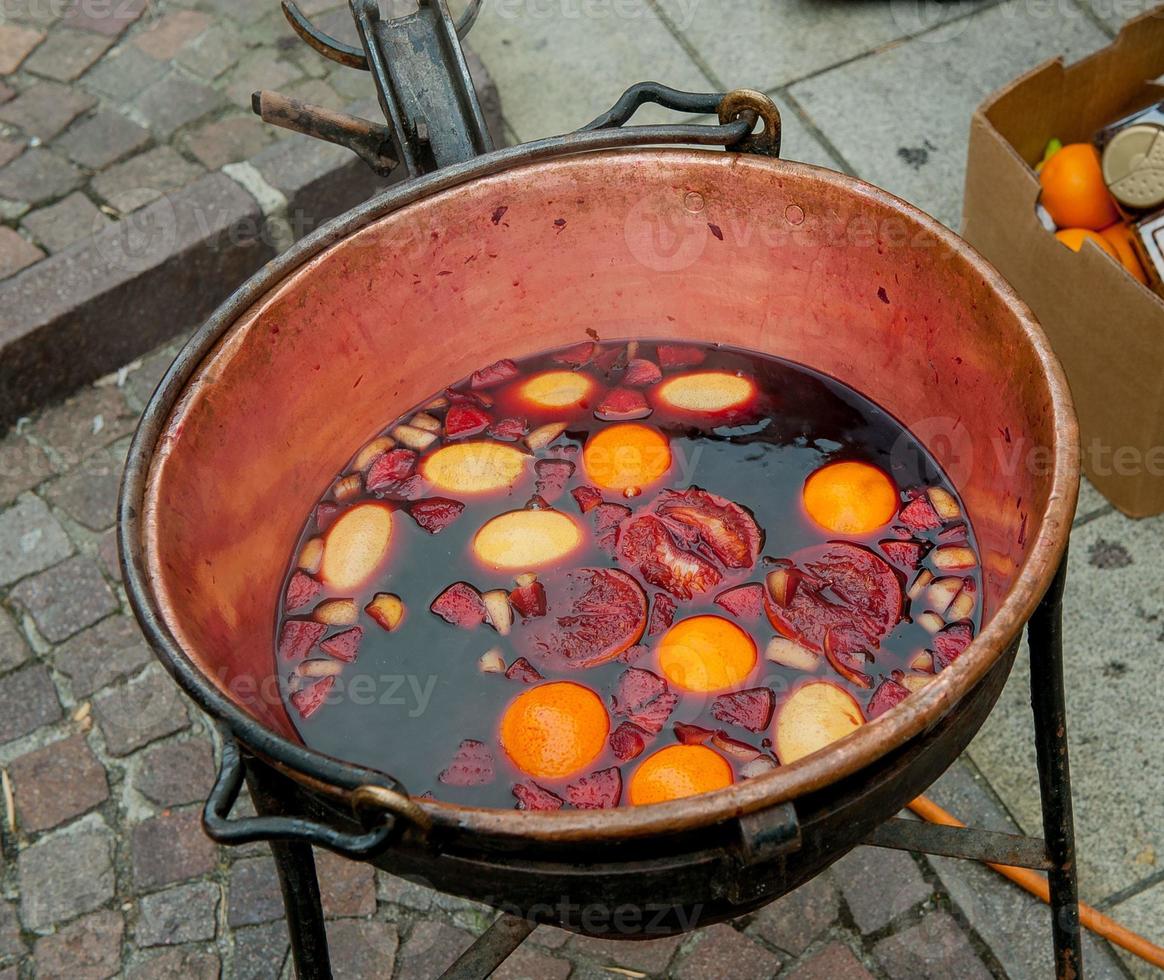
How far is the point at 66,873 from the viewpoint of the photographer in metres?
2.78

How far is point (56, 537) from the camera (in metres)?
3.37

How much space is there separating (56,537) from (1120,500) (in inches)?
113

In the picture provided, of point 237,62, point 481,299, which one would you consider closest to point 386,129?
point 481,299

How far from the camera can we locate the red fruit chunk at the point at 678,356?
2.25m

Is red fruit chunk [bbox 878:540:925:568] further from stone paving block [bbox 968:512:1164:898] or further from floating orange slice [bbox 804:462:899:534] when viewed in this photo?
stone paving block [bbox 968:512:1164:898]

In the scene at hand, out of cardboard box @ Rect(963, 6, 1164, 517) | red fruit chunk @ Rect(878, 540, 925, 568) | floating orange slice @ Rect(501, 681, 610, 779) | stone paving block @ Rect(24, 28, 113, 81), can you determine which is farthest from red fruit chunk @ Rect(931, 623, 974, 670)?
stone paving block @ Rect(24, 28, 113, 81)

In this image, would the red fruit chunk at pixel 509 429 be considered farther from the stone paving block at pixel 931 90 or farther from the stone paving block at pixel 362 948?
the stone paving block at pixel 931 90

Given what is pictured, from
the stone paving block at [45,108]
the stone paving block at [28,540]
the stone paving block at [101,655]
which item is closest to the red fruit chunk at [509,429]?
the stone paving block at [101,655]

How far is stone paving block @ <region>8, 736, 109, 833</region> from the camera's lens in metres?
2.87

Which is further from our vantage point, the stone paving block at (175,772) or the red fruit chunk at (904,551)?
the stone paving block at (175,772)

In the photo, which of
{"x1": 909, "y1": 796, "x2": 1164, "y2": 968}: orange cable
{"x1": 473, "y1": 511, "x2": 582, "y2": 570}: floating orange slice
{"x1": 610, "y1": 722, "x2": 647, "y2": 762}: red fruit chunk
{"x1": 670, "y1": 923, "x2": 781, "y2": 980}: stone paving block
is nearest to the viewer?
{"x1": 610, "y1": 722, "x2": 647, "y2": 762}: red fruit chunk

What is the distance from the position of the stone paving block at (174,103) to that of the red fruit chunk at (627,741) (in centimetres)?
319

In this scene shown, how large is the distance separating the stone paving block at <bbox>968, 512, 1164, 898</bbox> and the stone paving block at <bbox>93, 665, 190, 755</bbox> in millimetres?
1943

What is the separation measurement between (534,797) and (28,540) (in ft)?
7.45
